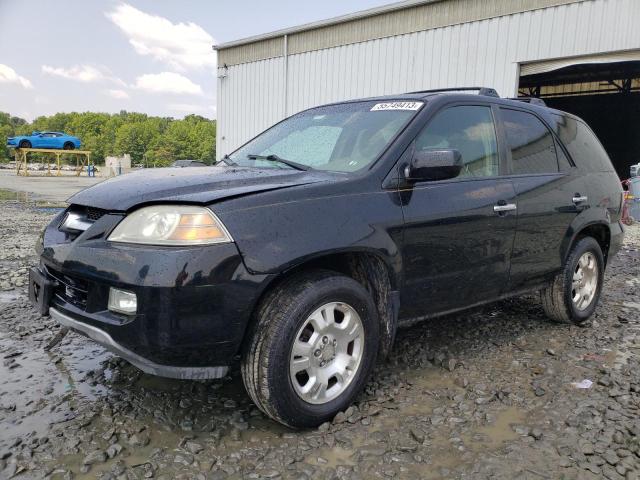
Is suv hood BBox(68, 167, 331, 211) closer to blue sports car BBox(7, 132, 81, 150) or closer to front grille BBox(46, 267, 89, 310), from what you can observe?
front grille BBox(46, 267, 89, 310)

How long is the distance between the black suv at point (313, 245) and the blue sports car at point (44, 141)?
136ft

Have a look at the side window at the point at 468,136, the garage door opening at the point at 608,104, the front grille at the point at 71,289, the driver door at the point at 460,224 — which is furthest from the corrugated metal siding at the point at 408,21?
the garage door opening at the point at 608,104

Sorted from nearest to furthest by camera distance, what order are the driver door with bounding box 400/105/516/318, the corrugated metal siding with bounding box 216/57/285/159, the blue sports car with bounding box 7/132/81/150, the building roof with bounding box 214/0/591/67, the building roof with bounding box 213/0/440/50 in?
the driver door with bounding box 400/105/516/318 → the building roof with bounding box 214/0/591/67 → the building roof with bounding box 213/0/440/50 → the corrugated metal siding with bounding box 216/57/285/159 → the blue sports car with bounding box 7/132/81/150

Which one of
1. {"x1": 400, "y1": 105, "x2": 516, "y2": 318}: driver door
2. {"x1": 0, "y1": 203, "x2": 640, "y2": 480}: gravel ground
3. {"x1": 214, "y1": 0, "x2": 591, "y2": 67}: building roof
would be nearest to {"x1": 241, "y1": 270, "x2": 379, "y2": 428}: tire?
{"x1": 0, "y1": 203, "x2": 640, "y2": 480}: gravel ground

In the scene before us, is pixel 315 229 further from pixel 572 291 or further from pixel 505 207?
pixel 572 291

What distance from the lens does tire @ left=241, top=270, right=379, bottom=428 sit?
2.29 metres

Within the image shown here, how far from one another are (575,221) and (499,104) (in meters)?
1.11

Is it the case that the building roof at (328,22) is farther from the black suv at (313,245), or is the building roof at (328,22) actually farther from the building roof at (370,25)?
the black suv at (313,245)

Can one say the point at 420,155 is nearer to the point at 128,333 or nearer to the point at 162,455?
the point at 128,333

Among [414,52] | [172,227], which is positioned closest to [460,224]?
[172,227]

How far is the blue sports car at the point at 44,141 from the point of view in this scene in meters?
38.2

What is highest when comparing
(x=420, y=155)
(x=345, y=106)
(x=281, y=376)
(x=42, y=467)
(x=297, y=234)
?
(x=345, y=106)

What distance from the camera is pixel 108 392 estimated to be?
2.85 meters

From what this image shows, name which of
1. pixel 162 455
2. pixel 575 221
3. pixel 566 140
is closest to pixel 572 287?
pixel 575 221
